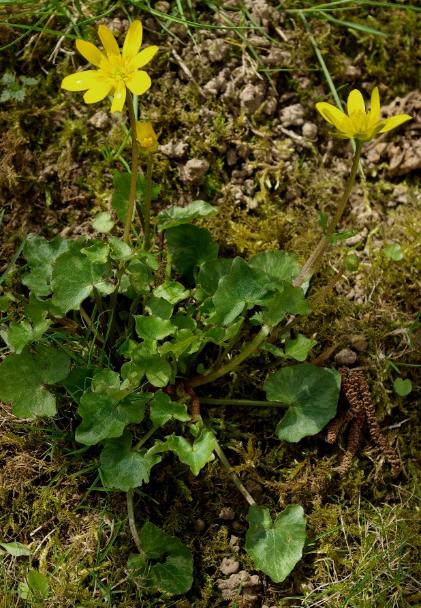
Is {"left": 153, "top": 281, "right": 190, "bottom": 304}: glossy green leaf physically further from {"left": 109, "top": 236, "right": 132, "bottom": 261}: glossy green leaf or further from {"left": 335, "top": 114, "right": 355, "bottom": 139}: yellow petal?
{"left": 335, "top": 114, "right": 355, "bottom": 139}: yellow petal

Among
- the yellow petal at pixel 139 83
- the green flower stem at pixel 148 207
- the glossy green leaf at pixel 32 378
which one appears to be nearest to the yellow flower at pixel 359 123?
the yellow petal at pixel 139 83

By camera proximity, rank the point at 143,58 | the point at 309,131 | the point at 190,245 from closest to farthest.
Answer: the point at 143,58 < the point at 190,245 < the point at 309,131

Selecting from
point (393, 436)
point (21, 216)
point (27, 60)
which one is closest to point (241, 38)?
point (27, 60)

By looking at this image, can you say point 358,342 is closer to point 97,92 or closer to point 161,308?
point 161,308

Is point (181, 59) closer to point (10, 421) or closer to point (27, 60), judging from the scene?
point (27, 60)

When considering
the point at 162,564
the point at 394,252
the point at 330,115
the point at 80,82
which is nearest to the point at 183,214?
the point at 80,82

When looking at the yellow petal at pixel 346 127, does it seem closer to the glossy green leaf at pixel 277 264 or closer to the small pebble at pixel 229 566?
the glossy green leaf at pixel 277 264
